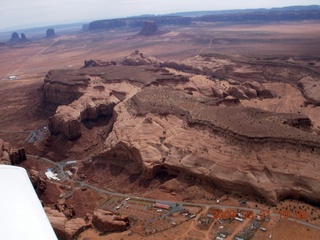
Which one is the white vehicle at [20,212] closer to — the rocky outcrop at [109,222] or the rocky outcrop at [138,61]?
the rocky outcrop at [109,222]

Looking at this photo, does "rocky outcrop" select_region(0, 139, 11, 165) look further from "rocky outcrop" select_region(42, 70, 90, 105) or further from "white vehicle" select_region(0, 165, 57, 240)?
"white vehicle" select_region(0, 165, 57, 240)

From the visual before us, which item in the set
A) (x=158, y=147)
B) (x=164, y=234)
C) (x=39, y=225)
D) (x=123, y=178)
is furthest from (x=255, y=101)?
(x=39, y=225)

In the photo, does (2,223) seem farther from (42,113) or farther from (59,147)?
(42,113)

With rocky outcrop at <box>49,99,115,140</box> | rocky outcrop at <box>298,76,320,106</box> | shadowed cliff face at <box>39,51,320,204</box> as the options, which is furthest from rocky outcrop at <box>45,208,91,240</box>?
rocky outcrop at <box>298,76,320,106</box>


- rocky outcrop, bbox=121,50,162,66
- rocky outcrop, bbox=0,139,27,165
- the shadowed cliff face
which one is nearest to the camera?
the shadowed cliff face

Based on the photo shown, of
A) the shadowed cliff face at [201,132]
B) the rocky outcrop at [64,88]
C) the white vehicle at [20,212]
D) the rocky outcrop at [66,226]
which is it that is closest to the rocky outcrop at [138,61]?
the shadowed cliff face at [201,132]
